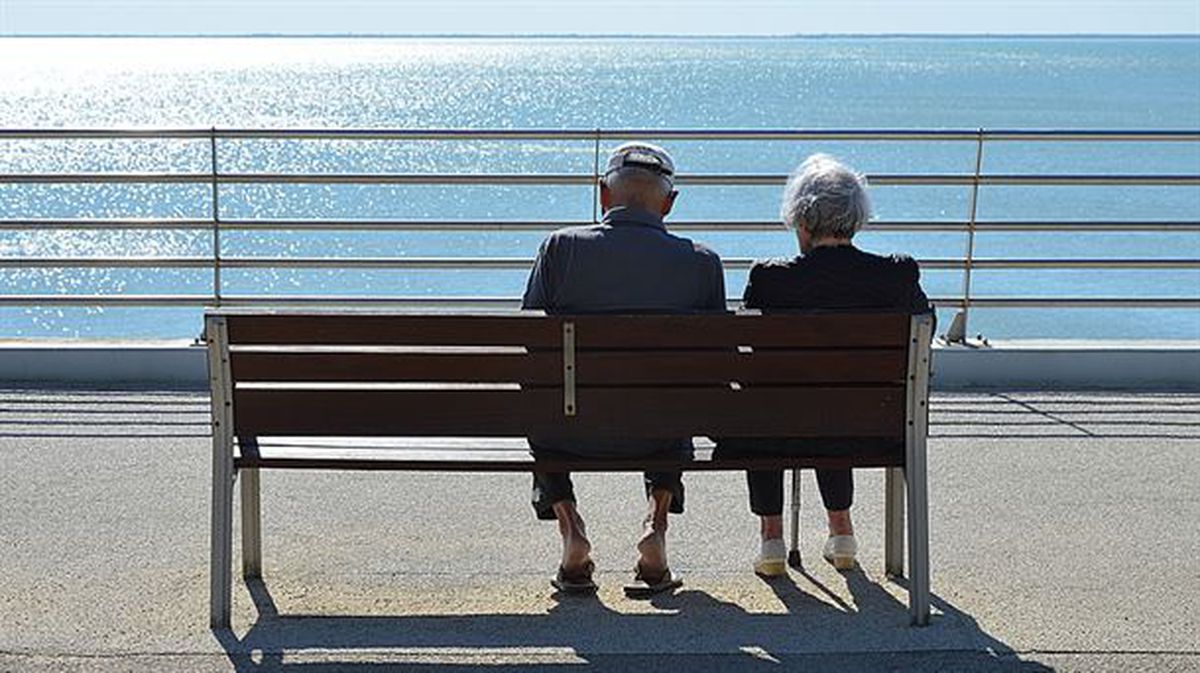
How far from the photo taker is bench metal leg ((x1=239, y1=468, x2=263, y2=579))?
18.4 ft

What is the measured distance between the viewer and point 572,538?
18.2 ft

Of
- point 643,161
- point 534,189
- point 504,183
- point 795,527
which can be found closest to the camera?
point 643,161

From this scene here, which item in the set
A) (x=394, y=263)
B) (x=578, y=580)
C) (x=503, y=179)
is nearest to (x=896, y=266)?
(x=578, y=580)

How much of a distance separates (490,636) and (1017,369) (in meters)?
4.03

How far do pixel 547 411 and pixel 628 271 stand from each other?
53 cm

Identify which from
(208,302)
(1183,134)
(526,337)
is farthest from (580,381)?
(1183,134)

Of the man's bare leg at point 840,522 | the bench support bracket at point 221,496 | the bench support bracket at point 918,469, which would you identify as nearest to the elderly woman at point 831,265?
the bench support bracket at point 918,469

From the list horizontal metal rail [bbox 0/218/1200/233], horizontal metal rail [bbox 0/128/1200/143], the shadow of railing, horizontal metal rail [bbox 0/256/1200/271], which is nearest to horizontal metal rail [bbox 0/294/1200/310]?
horizontal metal rail [bbox 0/256/1200/271]

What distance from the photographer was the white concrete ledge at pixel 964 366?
846cm

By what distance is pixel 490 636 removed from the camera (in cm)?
514

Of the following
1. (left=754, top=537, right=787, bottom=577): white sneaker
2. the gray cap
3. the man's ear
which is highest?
the gray cap

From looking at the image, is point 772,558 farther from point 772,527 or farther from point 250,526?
point 250,526

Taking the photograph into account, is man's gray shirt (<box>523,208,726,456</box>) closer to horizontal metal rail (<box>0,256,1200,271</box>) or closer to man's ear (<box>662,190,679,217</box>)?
man's ear (<box>662,190,679,217</box>)

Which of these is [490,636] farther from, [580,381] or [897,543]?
[897,543]
